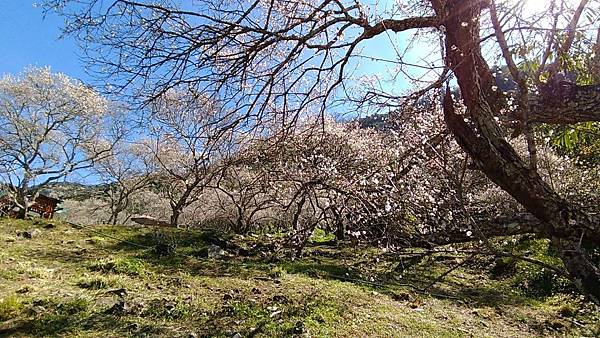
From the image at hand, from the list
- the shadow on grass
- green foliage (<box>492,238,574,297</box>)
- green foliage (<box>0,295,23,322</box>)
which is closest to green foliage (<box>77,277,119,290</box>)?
green foliage (<box>0,295,23,322</box>)

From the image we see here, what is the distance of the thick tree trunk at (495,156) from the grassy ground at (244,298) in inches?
31.7

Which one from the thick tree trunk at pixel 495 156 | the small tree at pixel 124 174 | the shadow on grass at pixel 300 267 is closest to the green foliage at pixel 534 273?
the shadow on grass at pixel 300 267

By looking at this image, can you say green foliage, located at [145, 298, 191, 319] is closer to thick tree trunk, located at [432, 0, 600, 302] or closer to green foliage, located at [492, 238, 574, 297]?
thick tree trunk, located at [432, 0, 600, 302]

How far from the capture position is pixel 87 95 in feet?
51.0

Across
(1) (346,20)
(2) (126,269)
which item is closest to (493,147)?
(1) (346,20)

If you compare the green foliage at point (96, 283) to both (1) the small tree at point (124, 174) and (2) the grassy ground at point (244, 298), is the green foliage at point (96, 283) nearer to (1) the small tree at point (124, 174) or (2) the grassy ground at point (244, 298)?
(2) the grassy ground at point (244, 298)

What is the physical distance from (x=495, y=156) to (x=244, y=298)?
9.50ft

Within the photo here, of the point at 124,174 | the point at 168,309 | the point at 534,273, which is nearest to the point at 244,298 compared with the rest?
the point at 168,309

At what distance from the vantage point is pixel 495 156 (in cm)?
Answer: 214

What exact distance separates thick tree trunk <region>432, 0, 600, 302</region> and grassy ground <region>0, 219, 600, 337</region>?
81 cm

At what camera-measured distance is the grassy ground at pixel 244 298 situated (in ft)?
10.4

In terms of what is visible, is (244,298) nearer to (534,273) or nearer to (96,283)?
(96,283)

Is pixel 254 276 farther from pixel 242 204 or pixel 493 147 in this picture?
pixel 242 204

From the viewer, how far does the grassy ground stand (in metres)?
3.17
